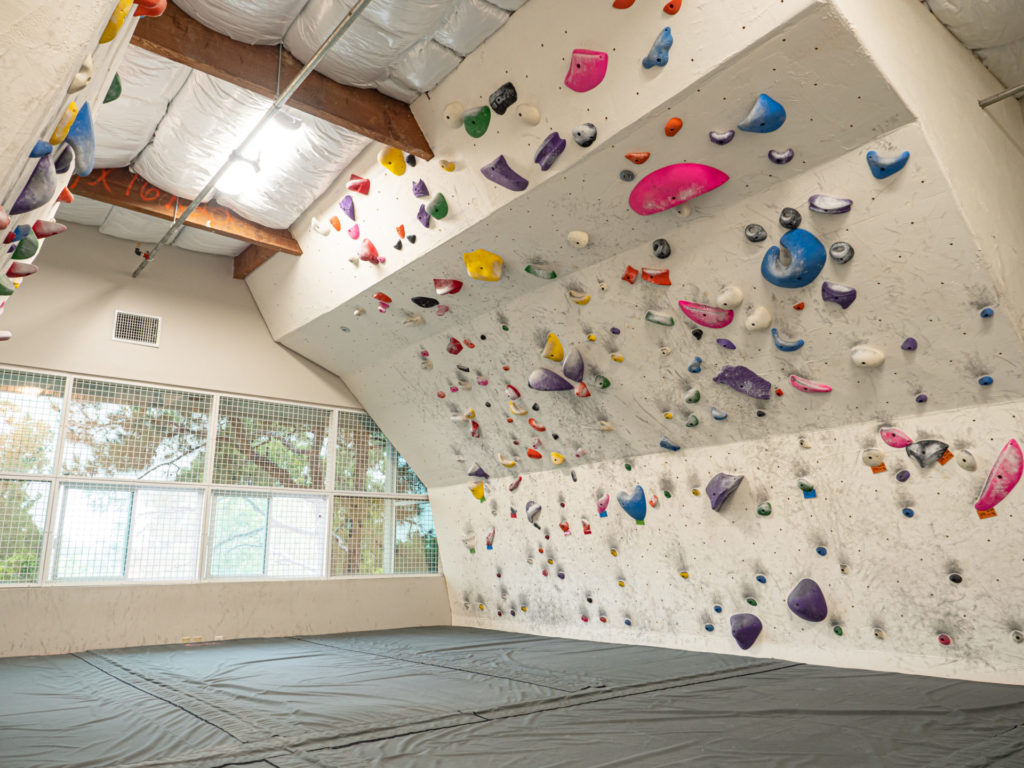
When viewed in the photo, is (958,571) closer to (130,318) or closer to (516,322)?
(516,322)

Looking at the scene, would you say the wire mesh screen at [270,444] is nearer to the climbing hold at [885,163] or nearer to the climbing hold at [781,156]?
the climbing hold at [781,156]

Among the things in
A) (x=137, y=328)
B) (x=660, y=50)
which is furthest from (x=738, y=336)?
(x=137, y=328)

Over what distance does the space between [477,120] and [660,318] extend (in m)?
1.52

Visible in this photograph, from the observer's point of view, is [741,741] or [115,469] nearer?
[741,741]

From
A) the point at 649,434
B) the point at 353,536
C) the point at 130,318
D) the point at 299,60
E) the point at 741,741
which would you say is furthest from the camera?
the point at 353,536

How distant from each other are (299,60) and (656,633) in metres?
4.34

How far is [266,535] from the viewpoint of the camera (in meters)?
6.26

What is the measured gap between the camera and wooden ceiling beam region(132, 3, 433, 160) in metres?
3.56

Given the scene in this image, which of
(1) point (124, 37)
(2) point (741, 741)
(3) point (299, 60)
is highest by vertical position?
(3) point (299, 60)

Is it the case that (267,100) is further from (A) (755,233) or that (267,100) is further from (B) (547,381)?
(A) (755,233)

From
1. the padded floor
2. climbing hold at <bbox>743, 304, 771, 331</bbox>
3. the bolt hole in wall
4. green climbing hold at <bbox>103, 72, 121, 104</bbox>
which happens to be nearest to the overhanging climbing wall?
climbing hold at <bbox>743, 304, 771, 331</bbox>

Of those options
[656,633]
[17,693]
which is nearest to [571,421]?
[656,633]

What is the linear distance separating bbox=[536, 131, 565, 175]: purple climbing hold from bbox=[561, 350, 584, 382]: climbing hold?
4.45ft

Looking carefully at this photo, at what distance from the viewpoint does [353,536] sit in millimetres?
6676
